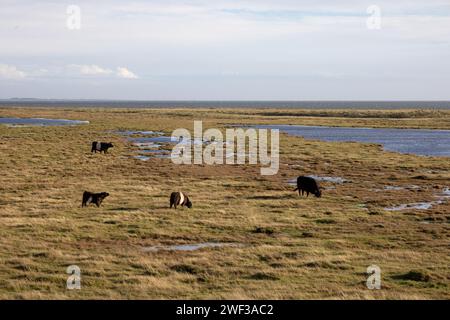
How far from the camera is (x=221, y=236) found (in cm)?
1702

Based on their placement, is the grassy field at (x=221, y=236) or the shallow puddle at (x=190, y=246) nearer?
the grassy field at (x=221, y=236)

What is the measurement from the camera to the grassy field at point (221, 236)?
12.1m

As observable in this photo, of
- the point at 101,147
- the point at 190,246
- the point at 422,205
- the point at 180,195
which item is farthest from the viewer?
the point at 101,147

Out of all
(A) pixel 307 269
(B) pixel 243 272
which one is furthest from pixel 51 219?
(A) pixel 307 269

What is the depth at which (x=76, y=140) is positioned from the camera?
57781 mm

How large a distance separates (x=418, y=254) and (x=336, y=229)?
3.62m

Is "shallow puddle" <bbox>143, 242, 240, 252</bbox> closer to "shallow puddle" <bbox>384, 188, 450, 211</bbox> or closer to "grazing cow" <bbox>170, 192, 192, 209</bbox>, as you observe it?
"grazing cow" <bbox>170, 192, 192, 209</bbox>

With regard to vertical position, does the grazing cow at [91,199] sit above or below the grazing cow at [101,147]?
below

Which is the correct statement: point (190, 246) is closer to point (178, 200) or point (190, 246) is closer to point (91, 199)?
point (178, 200)

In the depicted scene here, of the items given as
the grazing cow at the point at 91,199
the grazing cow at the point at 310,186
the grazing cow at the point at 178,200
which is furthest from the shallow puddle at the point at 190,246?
the grazing cow at the point at 310,186

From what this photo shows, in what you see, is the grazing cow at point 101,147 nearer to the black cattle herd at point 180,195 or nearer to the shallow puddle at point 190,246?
the black cattle herd at point 180,195

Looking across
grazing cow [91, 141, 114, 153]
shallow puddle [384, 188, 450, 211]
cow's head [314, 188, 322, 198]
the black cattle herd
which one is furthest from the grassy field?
grazing cow [91, 141, 114, 153]

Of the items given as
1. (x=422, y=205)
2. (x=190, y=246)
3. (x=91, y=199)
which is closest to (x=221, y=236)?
(x=190, y=246)
